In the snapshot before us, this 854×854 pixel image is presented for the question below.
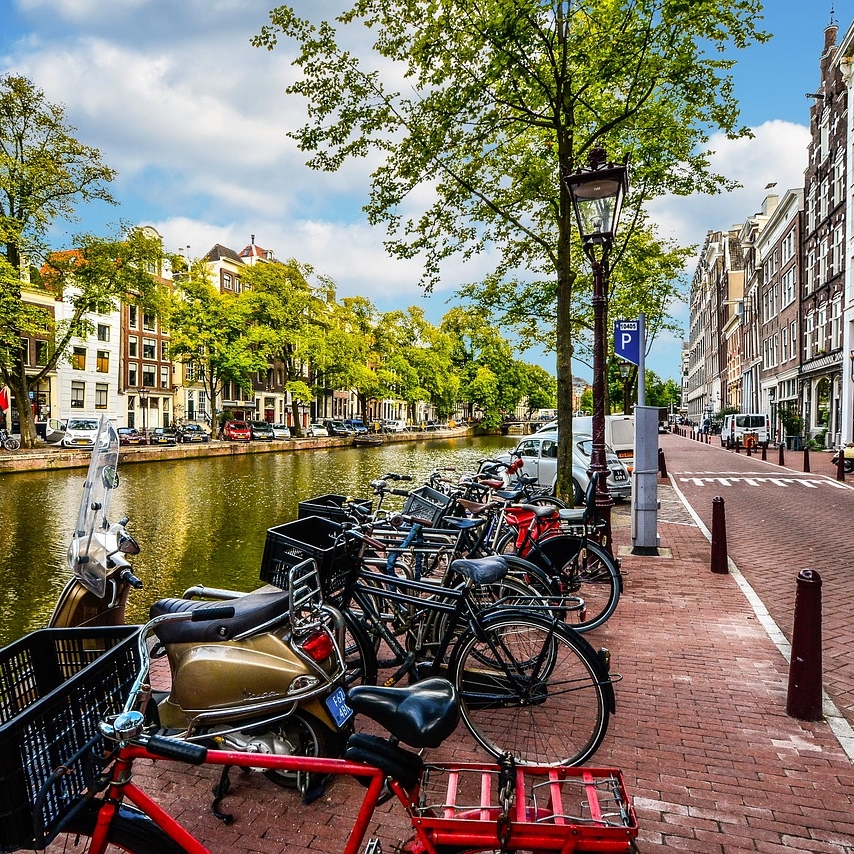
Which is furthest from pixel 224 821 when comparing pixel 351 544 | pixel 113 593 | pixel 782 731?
pixel 782 731

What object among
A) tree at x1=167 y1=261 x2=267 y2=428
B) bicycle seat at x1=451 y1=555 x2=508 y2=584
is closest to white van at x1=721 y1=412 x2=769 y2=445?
tree at x1=167 y1=261 x2=267 y2=428

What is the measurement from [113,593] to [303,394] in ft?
139

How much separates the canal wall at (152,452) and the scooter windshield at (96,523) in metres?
22.3

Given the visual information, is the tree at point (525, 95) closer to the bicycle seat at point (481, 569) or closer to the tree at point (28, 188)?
the bicycle seat at point (481, 569)

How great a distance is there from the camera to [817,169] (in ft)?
118

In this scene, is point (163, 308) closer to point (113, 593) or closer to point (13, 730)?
point (113, 593)

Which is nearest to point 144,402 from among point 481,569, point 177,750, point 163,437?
point 163,437

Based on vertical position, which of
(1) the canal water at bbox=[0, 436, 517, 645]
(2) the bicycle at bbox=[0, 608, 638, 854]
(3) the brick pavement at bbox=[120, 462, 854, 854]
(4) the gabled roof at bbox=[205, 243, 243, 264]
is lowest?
(1) the canal water at bbox=[0, 436, 517, 645]

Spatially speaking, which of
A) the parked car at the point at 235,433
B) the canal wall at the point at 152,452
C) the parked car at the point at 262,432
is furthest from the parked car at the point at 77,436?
the parked car at the point at 262,432

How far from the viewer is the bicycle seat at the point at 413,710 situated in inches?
77.2

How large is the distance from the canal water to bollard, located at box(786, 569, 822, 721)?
654 centimetres

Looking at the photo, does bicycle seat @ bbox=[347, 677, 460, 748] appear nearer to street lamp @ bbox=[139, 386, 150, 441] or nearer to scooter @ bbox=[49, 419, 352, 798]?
scooter @ bbox=[49, 419, 352, 798]

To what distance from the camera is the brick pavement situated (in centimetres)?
291

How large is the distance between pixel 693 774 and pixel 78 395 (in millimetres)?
48708
